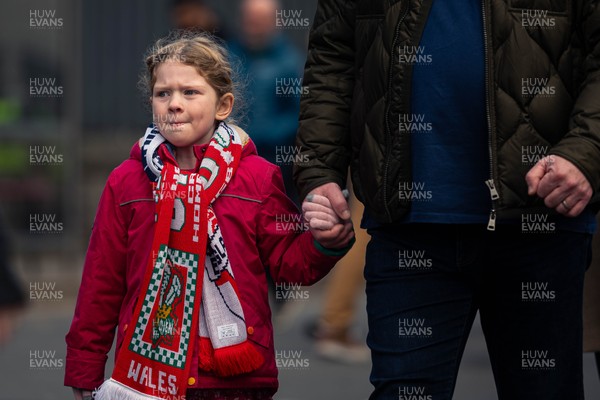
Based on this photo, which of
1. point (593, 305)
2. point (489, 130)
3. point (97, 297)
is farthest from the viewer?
point (593, 305)

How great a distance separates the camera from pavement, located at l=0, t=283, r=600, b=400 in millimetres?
6941

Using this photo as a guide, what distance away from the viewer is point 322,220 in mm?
3828

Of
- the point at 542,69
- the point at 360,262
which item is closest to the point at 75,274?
the point at 360,262

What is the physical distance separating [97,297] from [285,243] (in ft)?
1.81

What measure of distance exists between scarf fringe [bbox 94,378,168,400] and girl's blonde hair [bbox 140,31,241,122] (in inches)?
34.6

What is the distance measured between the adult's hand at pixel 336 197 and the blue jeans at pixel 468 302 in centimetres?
Result: 13

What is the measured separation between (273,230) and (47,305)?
21.0 feet

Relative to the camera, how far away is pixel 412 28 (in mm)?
3719
